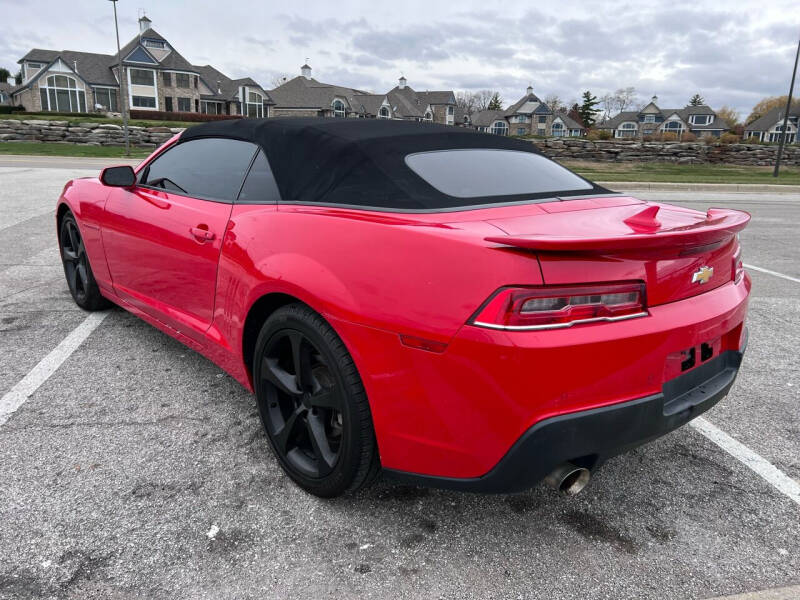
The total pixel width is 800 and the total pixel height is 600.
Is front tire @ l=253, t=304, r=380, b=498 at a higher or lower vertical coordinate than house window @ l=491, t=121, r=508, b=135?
lower

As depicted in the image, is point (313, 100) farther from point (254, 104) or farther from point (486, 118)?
point (486, 118)

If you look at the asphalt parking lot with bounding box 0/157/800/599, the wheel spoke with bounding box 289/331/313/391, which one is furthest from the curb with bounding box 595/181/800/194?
the wheel spoke with bounding box 289/331/313/391

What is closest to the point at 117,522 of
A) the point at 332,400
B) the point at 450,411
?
the point at 332,400

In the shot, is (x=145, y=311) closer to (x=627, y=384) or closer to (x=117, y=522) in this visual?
(x=117, y=522)

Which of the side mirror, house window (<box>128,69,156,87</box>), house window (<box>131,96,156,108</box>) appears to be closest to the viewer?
the side mirror

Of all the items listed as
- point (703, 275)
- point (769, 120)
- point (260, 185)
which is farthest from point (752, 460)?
point (769, 120)

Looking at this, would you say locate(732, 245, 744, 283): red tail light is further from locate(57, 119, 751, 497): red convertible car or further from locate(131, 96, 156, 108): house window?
locate(131, 96, 156, 108): house window

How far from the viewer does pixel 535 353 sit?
1634mm

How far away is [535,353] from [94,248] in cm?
333

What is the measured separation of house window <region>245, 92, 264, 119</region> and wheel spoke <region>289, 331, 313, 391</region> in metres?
65.3

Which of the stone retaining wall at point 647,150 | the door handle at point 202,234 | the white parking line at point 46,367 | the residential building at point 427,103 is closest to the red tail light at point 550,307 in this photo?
the door handle at point 202,234

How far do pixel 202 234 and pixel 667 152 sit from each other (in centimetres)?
3542

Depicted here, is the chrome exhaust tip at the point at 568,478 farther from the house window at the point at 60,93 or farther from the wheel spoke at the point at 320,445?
the house window at the point at 60,93

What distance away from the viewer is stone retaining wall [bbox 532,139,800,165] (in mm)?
33062
